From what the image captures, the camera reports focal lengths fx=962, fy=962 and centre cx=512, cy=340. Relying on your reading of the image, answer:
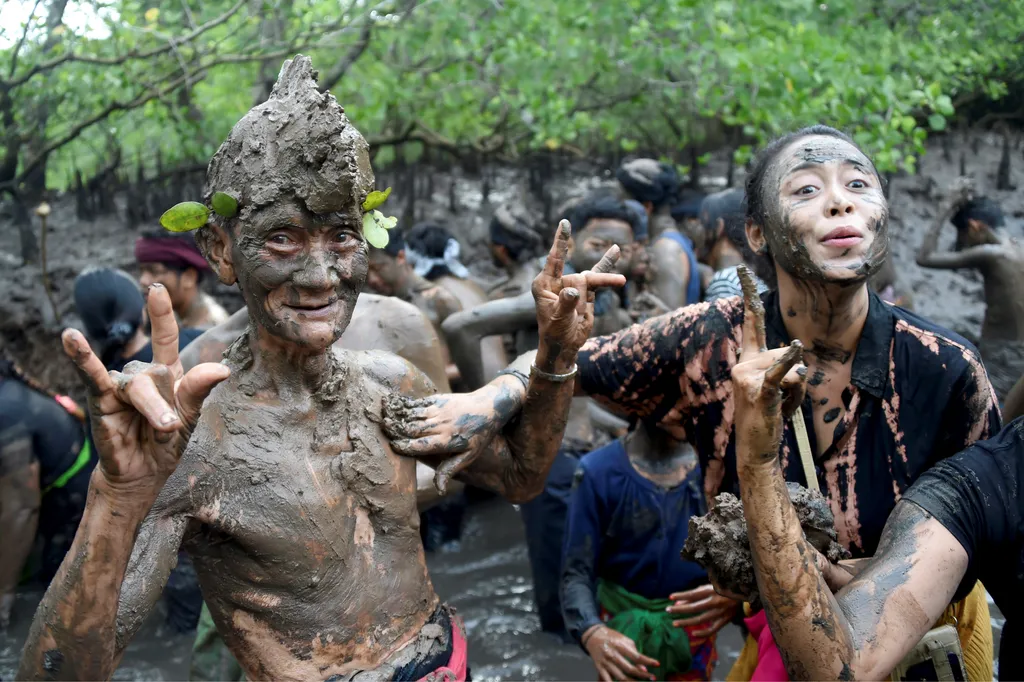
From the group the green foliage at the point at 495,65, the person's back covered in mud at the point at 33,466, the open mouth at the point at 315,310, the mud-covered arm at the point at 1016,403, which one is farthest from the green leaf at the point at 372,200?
the green foliage at the point at 495,65

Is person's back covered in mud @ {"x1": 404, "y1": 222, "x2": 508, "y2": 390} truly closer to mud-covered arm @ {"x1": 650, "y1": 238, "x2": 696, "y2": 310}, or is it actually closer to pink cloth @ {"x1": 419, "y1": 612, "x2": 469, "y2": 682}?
mud-covered arm @ {"x1": 650, "y1": 238, "x2": 696, "y2": 310}

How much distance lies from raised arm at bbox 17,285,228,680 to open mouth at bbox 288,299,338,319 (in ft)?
1.10

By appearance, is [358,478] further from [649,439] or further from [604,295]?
[604,295]

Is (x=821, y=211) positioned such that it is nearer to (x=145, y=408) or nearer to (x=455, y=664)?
(x=455, y=664)

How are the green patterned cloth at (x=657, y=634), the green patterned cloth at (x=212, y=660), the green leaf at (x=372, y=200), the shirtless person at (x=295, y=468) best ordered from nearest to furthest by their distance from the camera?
the shirtless person at (x=295, y=468) < the green leaf at (x=372, y=200) < the green patterned cloth at (x=657, y=634) < the green patterned cloth at (x=212, y=660)

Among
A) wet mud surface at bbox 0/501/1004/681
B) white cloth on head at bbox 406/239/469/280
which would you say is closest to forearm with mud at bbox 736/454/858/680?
wet mud surface at bbox 0/501/1004/681

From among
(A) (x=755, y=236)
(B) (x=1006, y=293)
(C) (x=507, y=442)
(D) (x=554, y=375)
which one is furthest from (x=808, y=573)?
(B) (x=1006, y=293)

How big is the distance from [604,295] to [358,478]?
279 cm

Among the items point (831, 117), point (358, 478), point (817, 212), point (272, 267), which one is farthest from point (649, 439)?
point (831, 117)

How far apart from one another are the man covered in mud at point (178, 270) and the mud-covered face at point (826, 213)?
10.0 feet

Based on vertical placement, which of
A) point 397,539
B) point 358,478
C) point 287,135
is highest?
point 287,135

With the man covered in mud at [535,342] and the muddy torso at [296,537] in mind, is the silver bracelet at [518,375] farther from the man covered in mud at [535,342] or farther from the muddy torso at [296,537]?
the man covered in mud at [535,342]

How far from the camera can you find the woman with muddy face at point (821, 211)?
2479 millimetres

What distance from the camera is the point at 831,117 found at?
22.3 ft
